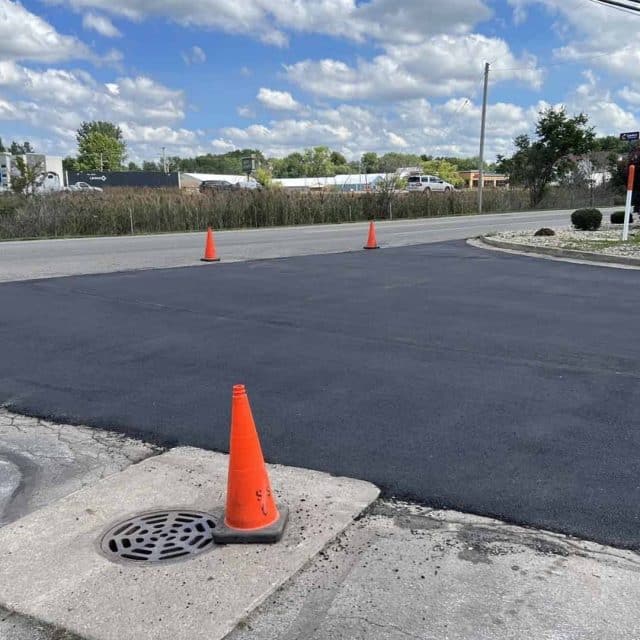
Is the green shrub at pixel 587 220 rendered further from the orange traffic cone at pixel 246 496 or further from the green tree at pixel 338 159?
the green tree at pixel 338 159

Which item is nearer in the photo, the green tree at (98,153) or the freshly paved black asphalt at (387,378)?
the freshly paved black asphalt at (387,378)

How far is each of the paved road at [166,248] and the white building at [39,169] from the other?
7.86 metres

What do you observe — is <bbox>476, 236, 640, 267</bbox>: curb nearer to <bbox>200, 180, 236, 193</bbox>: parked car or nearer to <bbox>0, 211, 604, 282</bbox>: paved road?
<bbox>0, 211, 604, 282</bbox>: paved road

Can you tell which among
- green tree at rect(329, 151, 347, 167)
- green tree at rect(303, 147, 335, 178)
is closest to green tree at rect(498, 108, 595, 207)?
green tree at rect(303, 147, 335, 178)

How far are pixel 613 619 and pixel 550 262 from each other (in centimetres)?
1277

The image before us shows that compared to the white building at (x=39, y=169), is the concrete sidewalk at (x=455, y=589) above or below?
below

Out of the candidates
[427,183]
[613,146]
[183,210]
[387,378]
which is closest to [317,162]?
[613,146]

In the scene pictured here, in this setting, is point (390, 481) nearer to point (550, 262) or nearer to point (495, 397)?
point (495, 397)

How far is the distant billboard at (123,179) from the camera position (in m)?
70.2

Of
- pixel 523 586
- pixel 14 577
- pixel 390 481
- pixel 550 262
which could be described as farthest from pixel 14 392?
pixel 550 262

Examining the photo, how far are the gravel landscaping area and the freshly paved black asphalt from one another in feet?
14.3

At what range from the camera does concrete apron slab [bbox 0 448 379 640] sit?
272 centimetres

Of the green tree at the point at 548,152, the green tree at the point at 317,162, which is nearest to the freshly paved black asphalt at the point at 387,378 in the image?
the green tree at the point at 548,152

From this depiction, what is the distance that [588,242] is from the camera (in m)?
16.9
